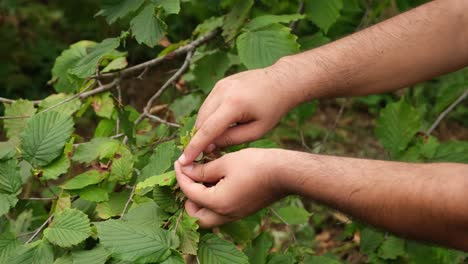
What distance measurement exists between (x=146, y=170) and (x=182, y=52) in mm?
719

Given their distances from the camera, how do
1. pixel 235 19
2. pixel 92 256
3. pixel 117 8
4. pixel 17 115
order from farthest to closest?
pixel 235 19, pixel 17 115, pixel 117 8, pixel 92 256

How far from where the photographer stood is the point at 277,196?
4.11 ft

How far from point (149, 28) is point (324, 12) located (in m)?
0.69

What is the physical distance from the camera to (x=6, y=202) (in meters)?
1.32

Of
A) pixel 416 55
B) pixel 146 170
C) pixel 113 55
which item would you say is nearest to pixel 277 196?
pixel 146 170

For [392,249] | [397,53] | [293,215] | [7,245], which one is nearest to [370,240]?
[392,249]

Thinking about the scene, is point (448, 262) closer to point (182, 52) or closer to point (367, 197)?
point (367, 197)

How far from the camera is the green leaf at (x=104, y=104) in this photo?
70.2 inches

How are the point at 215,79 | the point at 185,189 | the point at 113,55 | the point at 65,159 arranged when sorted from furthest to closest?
1. the point at 215,79
2. the point at 113,55
3. the point at 65,159
4. the point at 185,189

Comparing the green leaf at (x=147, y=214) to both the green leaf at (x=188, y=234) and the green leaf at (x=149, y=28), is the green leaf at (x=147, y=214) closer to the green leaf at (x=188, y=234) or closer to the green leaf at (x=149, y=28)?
the green leaf at (x=188, y=234)

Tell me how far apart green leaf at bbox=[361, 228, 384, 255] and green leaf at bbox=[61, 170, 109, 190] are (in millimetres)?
960

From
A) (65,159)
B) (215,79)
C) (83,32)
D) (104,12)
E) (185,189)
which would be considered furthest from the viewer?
(83,32)

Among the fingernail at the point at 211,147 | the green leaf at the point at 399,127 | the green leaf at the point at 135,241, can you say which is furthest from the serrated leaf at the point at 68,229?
the green leaf at the point at 399,127

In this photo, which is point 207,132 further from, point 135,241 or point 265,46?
point 265,46
